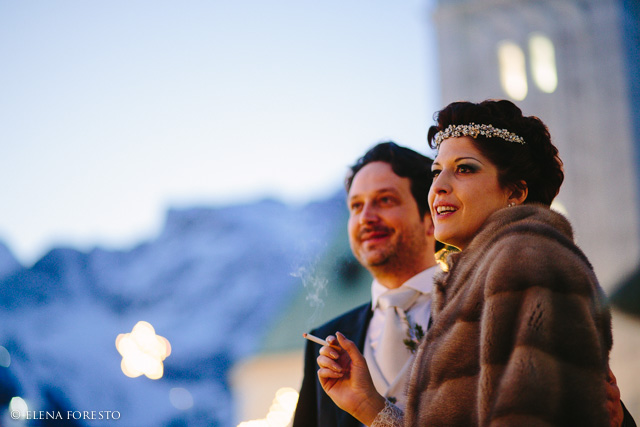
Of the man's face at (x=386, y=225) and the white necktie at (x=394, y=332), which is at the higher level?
the man's face at (x=386, y=225)

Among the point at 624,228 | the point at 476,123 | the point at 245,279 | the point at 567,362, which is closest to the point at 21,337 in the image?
the point at 476,123

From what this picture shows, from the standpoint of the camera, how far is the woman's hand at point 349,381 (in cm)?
255

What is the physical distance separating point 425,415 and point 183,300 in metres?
30.2

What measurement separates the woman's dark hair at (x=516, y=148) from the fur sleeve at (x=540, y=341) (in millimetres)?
559

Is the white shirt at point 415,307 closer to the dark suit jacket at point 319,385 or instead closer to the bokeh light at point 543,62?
the dark suit jacket at point 319,385

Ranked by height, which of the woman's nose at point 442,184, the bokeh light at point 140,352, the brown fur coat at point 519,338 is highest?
the woman's nose at point 442,184

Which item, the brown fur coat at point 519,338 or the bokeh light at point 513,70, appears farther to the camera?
the bokeh light at point 513,70

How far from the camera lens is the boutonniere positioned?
3.34m

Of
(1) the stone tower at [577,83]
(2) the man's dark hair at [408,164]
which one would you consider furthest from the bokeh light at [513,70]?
(2) the man's dark hair at [408,164]

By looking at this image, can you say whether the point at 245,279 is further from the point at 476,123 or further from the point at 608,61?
the point at 476,123

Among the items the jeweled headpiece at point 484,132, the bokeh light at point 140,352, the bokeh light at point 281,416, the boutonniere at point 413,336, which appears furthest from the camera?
the bokeh light at point 281,416

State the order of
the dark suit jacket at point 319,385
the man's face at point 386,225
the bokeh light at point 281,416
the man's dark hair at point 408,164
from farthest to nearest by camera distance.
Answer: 1. the bokeh light at point 281,416
2. the man's dark hair at point 408,164
3. the man's face at point 386,225
4. the dark suit jacket at point 319,385

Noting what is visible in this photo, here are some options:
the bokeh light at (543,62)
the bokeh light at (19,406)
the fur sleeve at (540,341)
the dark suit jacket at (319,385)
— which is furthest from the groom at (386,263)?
the bokeh light at (543,62)

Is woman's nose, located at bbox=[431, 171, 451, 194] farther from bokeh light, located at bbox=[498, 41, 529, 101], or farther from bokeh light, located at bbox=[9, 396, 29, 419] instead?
bokeh light, located at bbox=[498, 41, 529, 101]
